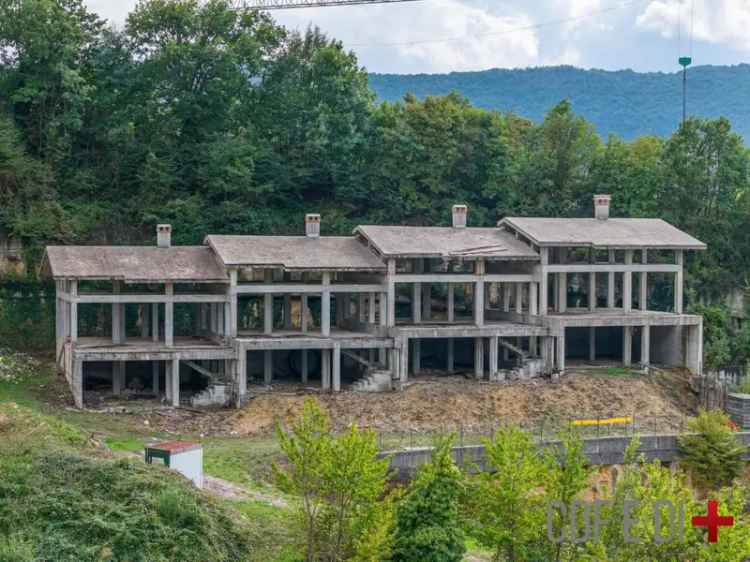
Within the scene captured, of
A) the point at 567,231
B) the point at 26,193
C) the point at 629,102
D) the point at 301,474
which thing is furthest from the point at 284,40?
the point at 629,102

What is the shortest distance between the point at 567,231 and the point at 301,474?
28438 millimetres

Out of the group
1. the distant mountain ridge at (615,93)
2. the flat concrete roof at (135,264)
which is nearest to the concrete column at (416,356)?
the flat concrete roof at (135,264)

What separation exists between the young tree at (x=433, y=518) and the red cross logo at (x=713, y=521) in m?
5.06

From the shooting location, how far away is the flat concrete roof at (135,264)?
42.5 meters

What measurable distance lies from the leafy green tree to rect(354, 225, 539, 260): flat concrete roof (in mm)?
11652

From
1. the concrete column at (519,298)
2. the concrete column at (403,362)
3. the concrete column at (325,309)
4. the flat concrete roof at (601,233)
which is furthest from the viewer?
the concrete column at (519,298)

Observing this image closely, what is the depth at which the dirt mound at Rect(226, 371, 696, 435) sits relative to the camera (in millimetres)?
41062

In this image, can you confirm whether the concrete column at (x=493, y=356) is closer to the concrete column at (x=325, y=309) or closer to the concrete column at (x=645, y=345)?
the concrete column at (x=645, y=345)

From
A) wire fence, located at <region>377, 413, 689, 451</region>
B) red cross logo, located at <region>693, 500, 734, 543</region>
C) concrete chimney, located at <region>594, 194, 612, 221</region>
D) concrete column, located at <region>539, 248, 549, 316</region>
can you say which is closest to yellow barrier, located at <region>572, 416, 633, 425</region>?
wire fence, located at <region>377, 413, 689, 451</region>

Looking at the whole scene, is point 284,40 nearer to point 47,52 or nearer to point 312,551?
point 47,52

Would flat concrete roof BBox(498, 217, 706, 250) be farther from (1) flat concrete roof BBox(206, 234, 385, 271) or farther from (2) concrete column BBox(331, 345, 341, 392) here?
(2) concrete column BBox(331, 345, 341, 392)

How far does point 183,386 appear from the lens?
1857 inches

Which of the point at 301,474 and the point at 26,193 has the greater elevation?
the point at 26,193

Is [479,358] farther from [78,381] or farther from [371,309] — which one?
[78,381]
